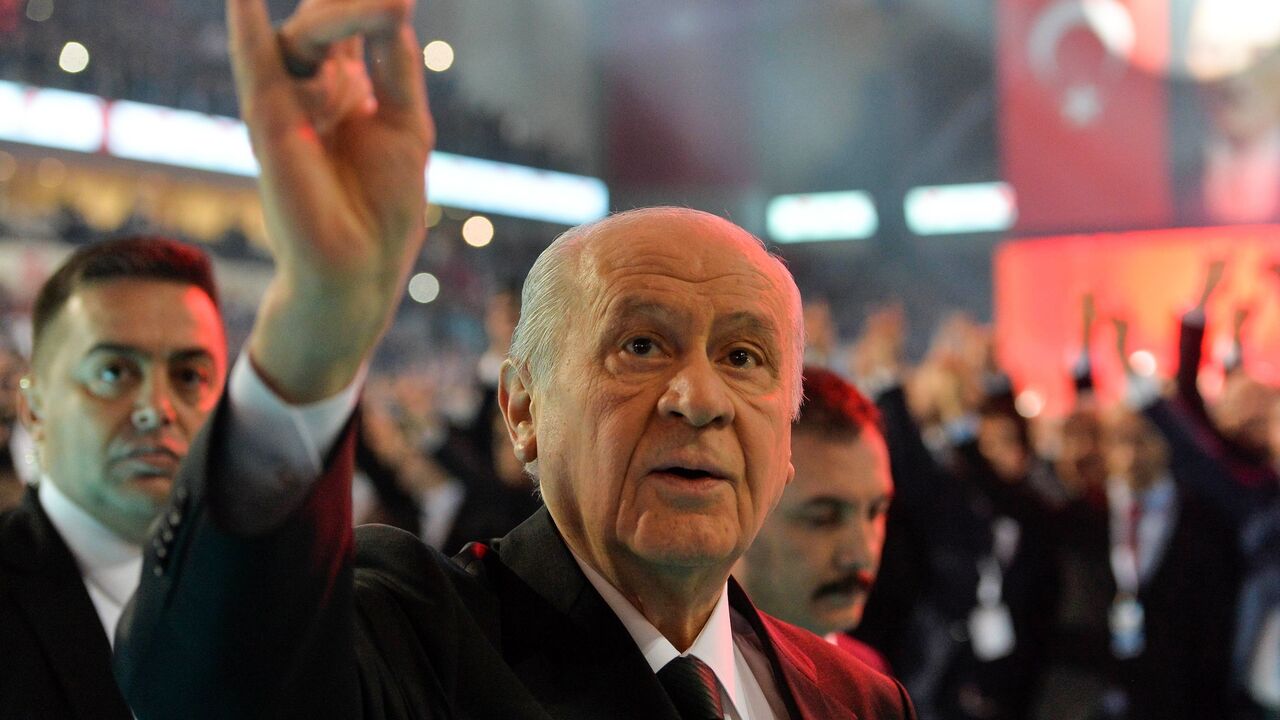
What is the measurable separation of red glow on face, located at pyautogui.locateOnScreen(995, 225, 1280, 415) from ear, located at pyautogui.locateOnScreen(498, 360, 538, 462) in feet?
22.7

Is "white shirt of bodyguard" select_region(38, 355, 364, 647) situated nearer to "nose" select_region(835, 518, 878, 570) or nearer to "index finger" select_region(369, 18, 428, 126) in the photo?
"index finger" select_region(369, 18, 428, 126)

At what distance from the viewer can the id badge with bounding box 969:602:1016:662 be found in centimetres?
550

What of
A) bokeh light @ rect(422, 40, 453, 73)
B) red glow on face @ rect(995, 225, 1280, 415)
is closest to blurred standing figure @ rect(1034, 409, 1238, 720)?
red glow on face @ rect(995, 225, 1280, 415)

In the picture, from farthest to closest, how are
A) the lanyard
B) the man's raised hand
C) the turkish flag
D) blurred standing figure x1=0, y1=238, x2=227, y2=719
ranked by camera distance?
the turkish flag, the lanyard, blurred standing figure x1=0, y1=238, x2=227, y2=719, the man's raised hand

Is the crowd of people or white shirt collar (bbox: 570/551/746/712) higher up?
the crowd of people

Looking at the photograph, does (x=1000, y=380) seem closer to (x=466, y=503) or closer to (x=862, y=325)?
(x=466, y=503)

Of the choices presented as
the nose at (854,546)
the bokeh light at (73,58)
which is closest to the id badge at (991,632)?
the nose at (854,546)

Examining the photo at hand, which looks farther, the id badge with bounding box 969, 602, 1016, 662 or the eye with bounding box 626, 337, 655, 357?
the id badge with bounding box 969, 602, 1016, 662

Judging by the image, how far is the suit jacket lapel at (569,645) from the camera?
1.17 m

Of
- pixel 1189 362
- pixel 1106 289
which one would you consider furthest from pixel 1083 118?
pixel 1189 362

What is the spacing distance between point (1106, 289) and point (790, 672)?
25.8ft

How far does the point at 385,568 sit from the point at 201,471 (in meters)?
0.30

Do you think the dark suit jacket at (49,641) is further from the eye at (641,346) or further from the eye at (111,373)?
the eye at (641,346)

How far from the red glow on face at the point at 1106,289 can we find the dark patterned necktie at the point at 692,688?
6.98m
